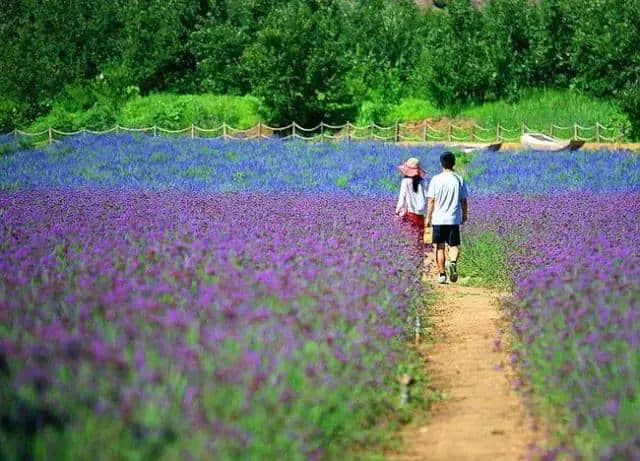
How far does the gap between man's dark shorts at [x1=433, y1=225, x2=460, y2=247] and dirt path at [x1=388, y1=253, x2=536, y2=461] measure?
67.5 inches

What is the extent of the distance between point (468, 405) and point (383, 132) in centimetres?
3442

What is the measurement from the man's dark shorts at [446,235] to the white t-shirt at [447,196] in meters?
0.07

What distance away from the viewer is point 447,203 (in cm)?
1300

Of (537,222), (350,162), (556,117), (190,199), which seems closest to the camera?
(537,222)

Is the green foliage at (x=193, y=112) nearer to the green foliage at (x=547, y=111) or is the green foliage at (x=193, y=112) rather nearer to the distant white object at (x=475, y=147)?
the green foliage at (x=547, y=111)

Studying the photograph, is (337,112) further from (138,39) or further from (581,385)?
(581,385)

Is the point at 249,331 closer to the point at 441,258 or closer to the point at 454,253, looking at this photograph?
the point at 454,253

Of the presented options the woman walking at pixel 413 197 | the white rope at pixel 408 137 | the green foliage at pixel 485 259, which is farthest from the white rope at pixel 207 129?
the woman walking at pixel 413 197

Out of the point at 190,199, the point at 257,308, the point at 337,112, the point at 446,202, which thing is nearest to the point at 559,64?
the point at 337,112

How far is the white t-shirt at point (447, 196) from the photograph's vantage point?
12867mm

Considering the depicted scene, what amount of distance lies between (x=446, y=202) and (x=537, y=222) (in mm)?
2762

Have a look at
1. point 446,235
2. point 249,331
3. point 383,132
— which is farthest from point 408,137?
point 249,331

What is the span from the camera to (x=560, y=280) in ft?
25.2

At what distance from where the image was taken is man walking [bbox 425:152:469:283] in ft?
42.2
